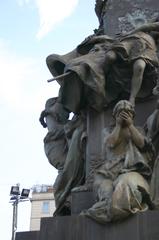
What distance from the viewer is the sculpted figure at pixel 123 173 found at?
5.94 m

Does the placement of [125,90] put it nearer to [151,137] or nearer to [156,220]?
[151,137]

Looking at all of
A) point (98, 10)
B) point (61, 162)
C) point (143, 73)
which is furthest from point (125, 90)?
point (98, 10)

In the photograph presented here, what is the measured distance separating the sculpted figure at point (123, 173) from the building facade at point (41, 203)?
1456 inches

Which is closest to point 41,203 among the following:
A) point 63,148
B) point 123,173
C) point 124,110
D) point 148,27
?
point 63,148

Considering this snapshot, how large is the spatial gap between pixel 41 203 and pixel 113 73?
3911 cm

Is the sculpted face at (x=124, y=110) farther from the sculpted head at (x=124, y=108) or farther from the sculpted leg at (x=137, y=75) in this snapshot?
the sculpted leg at (x=137, y=75)

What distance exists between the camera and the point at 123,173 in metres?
6.35

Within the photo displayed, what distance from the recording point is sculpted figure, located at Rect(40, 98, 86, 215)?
25.4 feet

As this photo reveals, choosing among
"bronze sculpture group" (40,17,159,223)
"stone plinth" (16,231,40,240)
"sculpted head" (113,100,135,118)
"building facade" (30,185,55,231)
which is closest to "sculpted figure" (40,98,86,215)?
"bronze sculpture group" (40,17,159,223)

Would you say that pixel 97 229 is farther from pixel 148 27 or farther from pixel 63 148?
pixel 148 27

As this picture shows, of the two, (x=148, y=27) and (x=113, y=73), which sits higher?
(x=148, y=27)

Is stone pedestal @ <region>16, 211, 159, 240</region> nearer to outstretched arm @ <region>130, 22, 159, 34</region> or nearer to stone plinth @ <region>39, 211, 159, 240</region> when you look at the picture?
stone plinth @ <region>39, 211, 159, 240</region>

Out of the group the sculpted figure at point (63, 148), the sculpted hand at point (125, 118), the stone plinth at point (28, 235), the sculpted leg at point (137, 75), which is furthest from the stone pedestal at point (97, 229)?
the sculpted leg at point (137, 75)

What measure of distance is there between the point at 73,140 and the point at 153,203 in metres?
2.15
